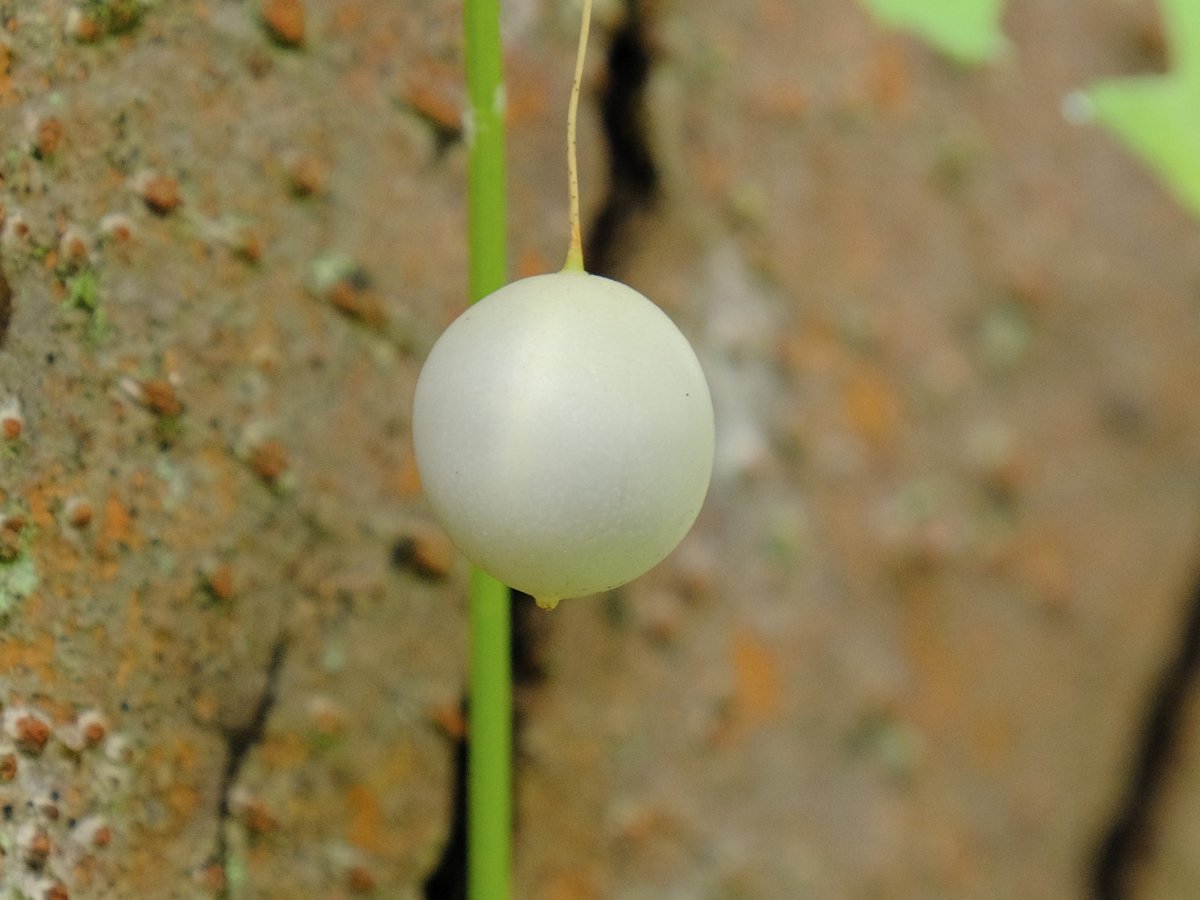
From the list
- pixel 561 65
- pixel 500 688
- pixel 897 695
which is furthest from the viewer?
pixel 897 695

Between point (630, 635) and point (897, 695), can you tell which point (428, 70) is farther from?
point (897, 695)

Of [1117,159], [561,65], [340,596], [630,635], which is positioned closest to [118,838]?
[340,596]

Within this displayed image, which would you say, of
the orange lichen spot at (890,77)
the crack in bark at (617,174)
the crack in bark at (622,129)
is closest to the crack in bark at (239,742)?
the crack in bark at (617,174)

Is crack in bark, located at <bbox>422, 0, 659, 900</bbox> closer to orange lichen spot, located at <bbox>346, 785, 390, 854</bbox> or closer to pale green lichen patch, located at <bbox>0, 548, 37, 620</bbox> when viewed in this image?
orange lichen spot, located at <bbox>346, 785, 390, 854</bbox>

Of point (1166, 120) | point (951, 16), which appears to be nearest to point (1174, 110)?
point (1166, 120)

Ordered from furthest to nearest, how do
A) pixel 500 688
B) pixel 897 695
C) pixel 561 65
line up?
1. pixel 897 695
2. pixel 561 65
3. pixel 500 688
